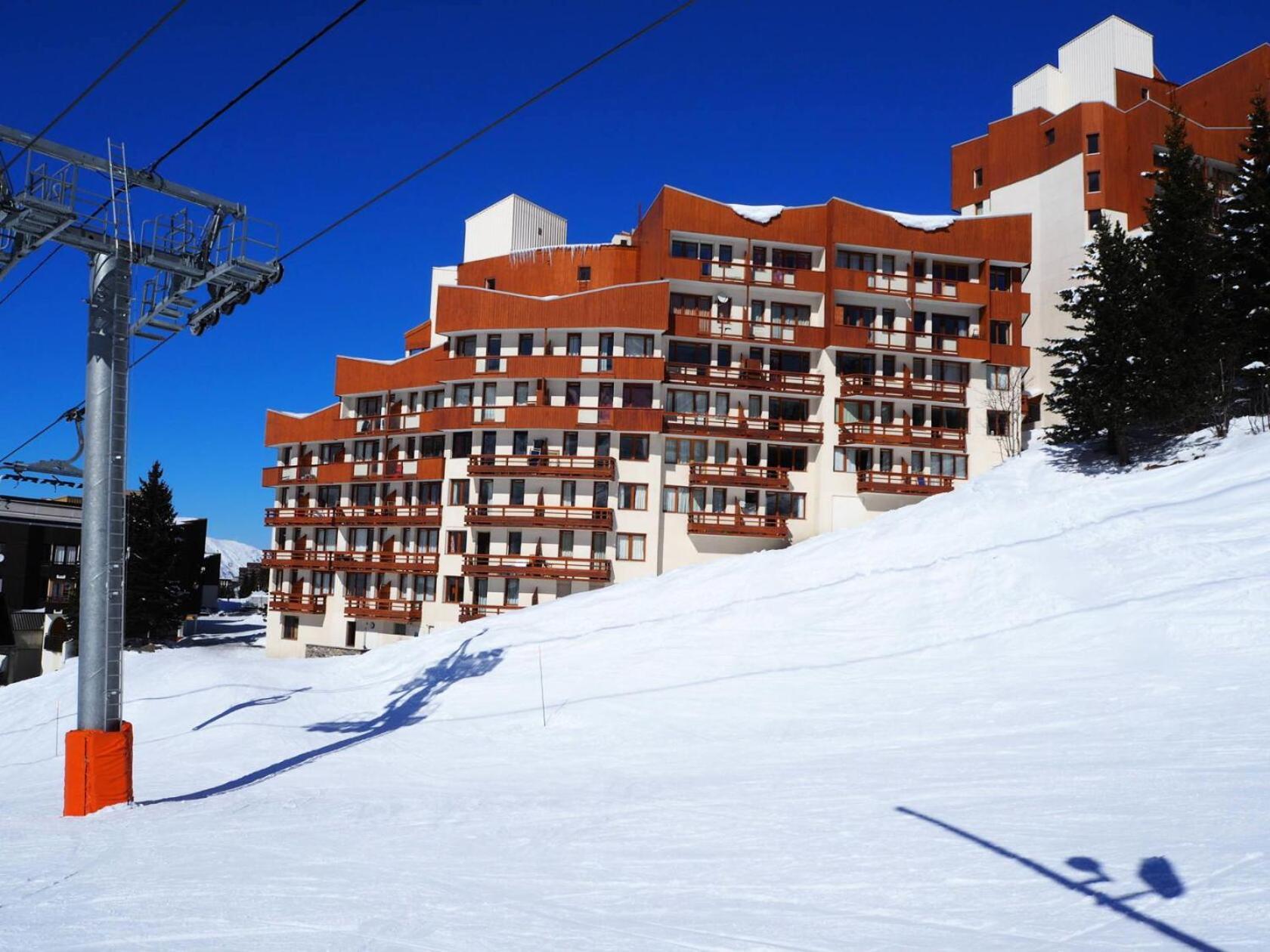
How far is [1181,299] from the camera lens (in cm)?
3725

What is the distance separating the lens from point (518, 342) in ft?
153

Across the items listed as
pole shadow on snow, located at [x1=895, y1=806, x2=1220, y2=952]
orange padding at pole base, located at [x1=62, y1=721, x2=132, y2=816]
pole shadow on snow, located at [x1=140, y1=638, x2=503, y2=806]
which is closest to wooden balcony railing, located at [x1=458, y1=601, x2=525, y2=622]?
pole shadow on snow, located at [x1=140, y1=638, x2=503, y2=806]

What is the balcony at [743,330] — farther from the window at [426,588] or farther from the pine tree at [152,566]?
the pine tree at [152,566]

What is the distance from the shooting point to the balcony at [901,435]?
152 ft

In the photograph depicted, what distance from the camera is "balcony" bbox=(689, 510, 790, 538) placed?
44969 millimetres

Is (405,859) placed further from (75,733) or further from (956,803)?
(75,733)

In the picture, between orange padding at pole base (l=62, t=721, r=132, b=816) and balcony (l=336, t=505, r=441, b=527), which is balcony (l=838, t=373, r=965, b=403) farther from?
orange padding at pole base (l=62, t=721, r=132, b=816)

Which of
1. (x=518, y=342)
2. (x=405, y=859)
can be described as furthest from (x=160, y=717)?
(x=518, y=342)

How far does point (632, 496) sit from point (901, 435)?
1441 cm

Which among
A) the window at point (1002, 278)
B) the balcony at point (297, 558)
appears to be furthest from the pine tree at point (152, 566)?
the window at point (1002, 278)

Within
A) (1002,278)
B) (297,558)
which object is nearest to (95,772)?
(297,558)

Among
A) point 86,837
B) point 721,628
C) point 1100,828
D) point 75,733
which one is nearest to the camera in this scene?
point 1100,828

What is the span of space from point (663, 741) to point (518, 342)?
32361mm

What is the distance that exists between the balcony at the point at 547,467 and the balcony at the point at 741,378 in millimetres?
5649
